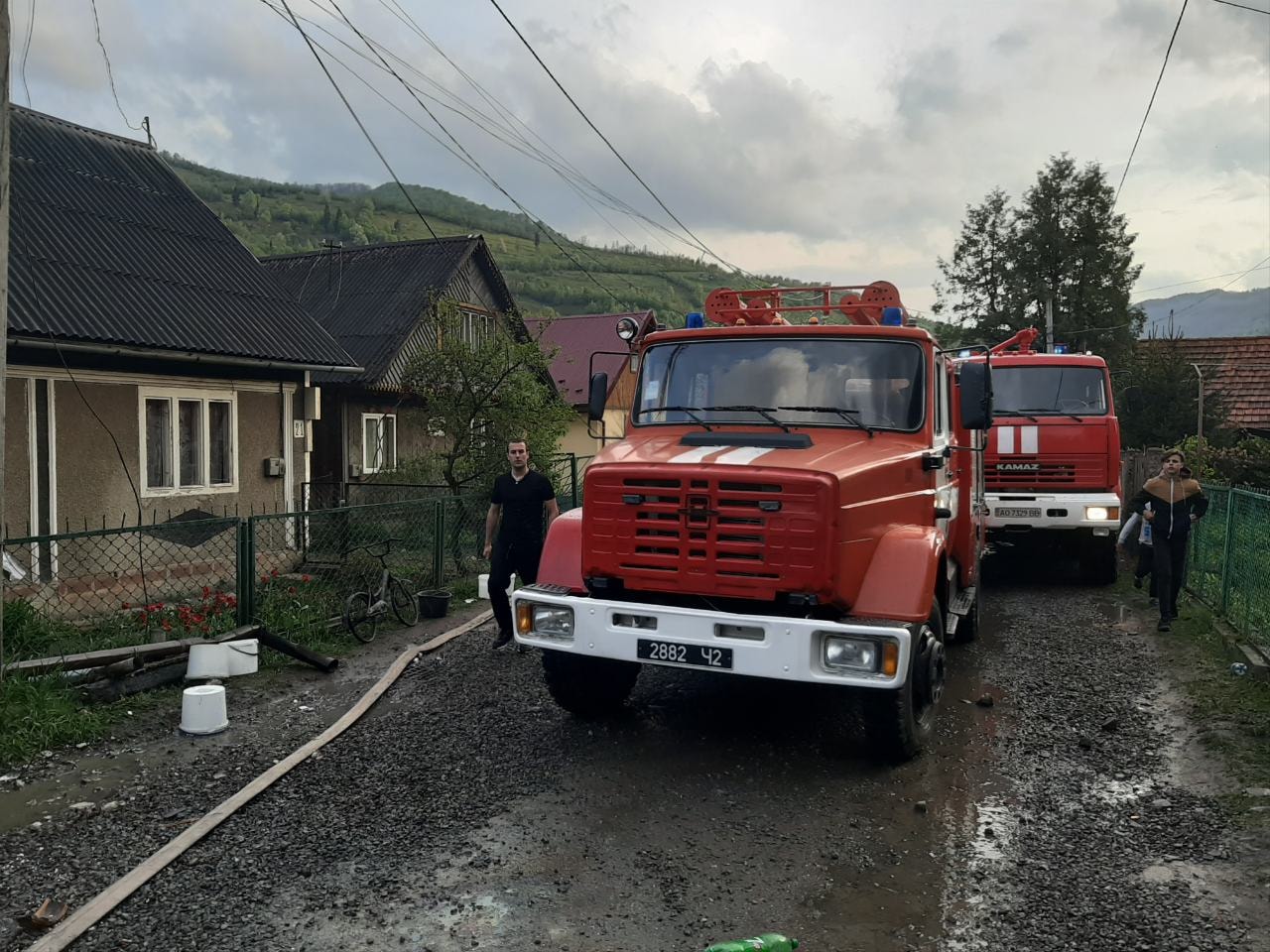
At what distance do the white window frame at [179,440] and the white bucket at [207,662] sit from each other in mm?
4488

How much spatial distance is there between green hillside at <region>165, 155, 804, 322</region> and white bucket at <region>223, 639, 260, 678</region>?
59.0 metres

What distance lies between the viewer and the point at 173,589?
10.0 meters

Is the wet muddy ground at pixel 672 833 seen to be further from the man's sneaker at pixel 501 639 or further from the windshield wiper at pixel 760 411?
the windshield wiper at pixel 760 411

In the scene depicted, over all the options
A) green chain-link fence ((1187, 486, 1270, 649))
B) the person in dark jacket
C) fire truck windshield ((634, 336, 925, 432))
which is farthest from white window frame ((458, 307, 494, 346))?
fire truck windshield ((634, 336, 925, 432))

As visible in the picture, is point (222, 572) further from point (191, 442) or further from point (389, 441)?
point (389, 441)

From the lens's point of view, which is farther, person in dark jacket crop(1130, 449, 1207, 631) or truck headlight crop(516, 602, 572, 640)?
person in dark jacket crop(1130, 449, 1207, 631)

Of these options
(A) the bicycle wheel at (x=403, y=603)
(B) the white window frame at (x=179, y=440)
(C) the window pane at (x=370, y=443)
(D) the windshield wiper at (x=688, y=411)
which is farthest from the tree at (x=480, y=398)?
(D) the windshield wiper at (x=688, y=411)

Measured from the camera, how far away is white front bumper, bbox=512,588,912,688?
4711 millimetres

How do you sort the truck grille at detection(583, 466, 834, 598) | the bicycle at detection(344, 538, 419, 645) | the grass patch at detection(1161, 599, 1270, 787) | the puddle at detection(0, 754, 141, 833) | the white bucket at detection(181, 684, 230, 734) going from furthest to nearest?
the bicycle at detection(344, 538, 419, 645)
the white bucket at detection(181, 684, 230, 734)
the grass patch at detection(1161, 599, 1270, 787)
the puddle at detection(0, 754, 141, 833)
the truck grille at detection(583, 466, 834, 598)

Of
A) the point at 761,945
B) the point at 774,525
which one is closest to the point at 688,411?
the point at 774,525

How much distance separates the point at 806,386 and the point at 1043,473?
6250 millimetres

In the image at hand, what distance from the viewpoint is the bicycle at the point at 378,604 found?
8.83 metres

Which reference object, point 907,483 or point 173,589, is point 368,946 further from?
point 173,589

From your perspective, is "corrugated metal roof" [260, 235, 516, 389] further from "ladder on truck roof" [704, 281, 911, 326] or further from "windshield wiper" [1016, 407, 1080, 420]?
"ladder on truck roof" [704, 281, 911, 326]
